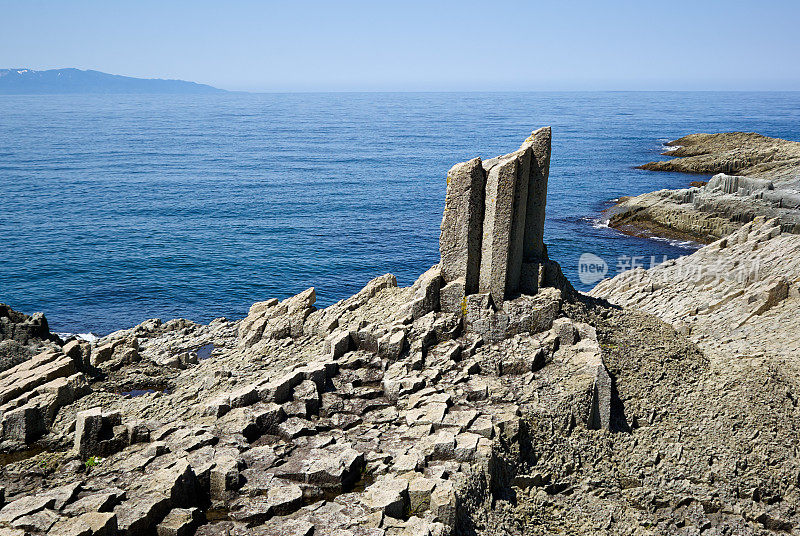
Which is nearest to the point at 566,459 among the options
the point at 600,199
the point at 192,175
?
the point at 600,199

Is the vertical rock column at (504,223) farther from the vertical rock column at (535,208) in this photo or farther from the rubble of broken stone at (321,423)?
the rubble of broken stone at (321,423)

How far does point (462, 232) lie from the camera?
2258cm

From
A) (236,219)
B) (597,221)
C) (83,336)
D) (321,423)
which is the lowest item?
Result: (83,336)

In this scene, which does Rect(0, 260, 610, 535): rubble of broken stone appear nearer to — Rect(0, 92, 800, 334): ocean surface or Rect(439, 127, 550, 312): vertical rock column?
Rect(439, 127, 550, 312): vertical rock column

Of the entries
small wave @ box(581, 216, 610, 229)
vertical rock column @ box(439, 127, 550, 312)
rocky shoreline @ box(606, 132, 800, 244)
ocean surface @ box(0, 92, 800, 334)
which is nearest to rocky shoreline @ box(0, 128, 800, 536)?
vertical rock column @ box(439, 127, 550, 312)

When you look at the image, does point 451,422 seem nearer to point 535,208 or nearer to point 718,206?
point 535,208

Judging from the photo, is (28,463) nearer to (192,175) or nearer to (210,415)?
(210,415)

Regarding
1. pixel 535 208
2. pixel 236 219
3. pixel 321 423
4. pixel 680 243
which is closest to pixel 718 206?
pixel 680 243

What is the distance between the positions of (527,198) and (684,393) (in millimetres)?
8076

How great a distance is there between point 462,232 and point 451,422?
6.42 m

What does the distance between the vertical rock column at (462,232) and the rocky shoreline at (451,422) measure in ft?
0.21

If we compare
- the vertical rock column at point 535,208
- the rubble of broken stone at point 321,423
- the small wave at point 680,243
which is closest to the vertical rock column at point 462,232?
the rubble of broken stone at point 321,423

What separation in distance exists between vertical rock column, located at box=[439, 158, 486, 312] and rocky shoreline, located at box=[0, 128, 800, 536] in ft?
0.21

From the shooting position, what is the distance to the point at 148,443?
18500 millimetres
